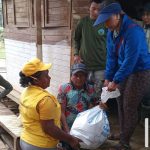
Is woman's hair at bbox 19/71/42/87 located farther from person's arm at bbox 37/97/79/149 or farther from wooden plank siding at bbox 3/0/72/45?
wooden plank siding at bbox 3/0/72/45

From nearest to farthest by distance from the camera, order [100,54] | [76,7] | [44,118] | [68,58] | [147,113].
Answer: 1. [44,118]
2. [147,113]
3. [100,54]
4. [76,7]
5. [68,58]

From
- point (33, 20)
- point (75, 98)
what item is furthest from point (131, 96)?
point (33, 20)

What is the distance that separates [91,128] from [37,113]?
880 mm

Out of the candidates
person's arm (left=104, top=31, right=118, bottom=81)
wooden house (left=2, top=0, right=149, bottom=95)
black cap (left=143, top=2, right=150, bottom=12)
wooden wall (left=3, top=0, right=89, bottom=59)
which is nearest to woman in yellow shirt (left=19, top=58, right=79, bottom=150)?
person's arm (left=104, top=31, right=118, bottom=81)

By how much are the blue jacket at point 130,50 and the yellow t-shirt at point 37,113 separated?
32.0 inches

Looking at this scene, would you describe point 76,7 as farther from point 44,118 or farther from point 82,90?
point 44,118

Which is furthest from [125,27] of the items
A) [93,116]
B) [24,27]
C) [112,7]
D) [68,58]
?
[24,27]

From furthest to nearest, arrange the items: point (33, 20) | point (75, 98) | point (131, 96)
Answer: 1. point (33, 20)
2. point (75, 98)
3. point (131, 96)

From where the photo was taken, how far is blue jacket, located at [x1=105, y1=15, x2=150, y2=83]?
10.6ft

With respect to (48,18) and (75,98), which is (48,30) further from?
(75,98)

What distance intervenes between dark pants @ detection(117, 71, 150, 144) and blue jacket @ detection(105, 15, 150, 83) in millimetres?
81

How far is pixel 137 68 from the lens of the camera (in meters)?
3.39

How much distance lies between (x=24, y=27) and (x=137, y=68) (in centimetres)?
523

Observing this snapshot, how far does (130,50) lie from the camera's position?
323 centimetres
